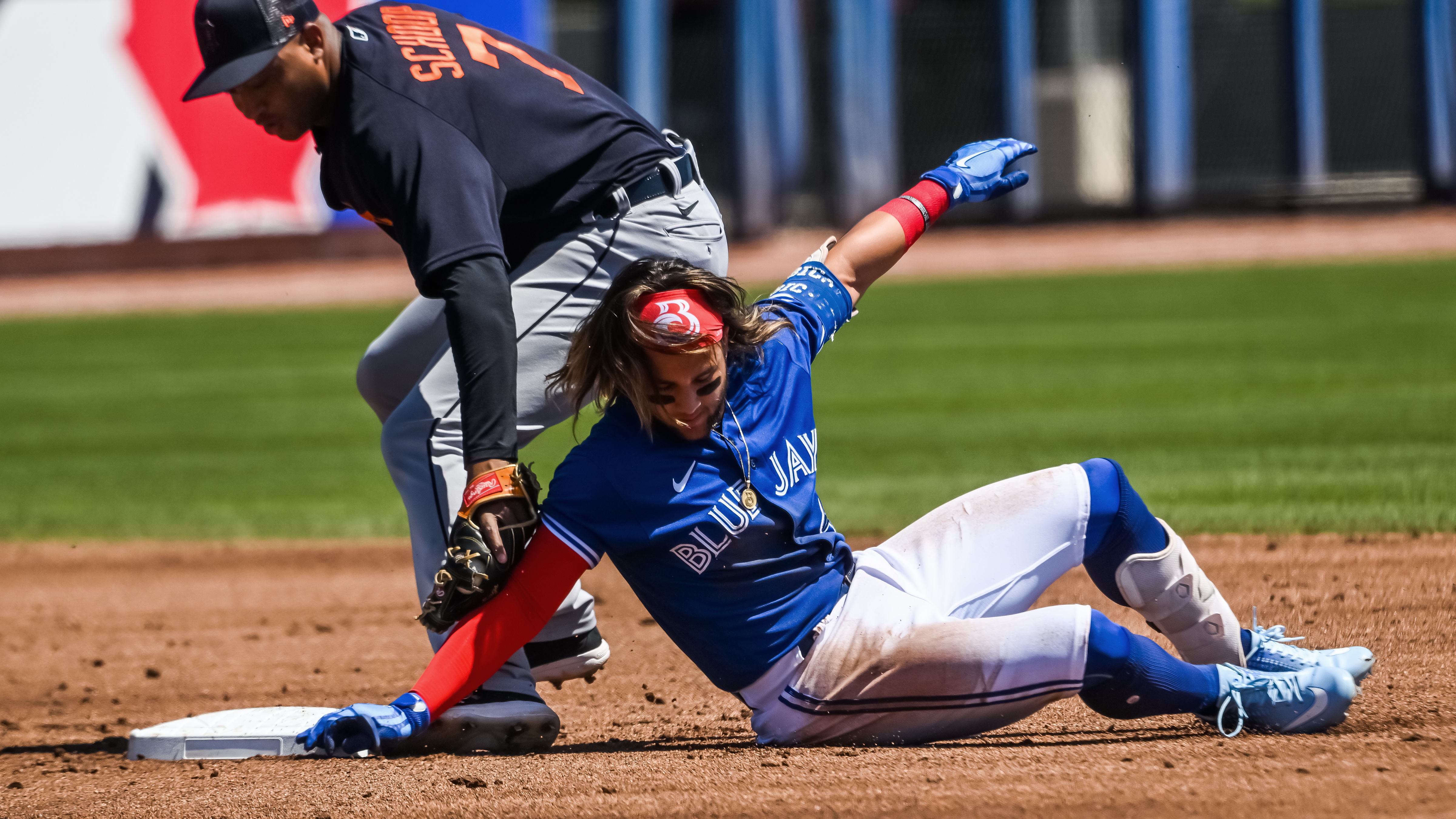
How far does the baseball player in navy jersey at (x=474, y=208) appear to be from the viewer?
3256 millimetres

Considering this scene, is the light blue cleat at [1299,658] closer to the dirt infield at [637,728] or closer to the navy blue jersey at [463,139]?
the dirt infield at [637,728]

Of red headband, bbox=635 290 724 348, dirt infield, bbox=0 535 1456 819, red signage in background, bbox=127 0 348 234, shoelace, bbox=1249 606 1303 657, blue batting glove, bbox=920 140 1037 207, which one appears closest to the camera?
dirt infield, bbox=0 535 1456 819

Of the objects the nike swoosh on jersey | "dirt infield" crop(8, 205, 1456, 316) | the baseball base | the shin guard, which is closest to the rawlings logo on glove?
the nike swoosh on jersey

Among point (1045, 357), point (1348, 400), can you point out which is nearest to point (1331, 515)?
point (1348, 400)

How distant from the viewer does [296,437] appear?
10.4 m

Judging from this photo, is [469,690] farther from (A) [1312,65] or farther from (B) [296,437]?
(A) [1312,65]

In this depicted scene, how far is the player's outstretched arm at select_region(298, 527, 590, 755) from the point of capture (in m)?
3.21

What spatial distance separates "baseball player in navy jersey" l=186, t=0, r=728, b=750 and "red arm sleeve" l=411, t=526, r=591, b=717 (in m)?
0.04

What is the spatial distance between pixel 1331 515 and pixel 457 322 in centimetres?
441

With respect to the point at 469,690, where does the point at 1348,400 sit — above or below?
below

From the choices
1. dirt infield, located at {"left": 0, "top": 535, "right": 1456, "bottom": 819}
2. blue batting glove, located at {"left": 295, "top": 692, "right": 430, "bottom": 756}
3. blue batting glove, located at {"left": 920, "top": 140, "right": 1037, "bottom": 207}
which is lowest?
dirt infield, located at {"left": 0, "top": 535, "right": 1456, "bottom": 819}

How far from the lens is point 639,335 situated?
3.07 meters

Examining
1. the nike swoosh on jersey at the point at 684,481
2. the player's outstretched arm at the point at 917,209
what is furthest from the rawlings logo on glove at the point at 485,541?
the player's outstretched arm at the point at 917,209

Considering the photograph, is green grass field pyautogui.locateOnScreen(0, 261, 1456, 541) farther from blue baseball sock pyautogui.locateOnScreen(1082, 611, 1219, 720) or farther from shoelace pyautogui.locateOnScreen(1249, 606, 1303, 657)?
blue baseball sock pyautogui.locateOnScreen(1082, 611, 1219, 720)
